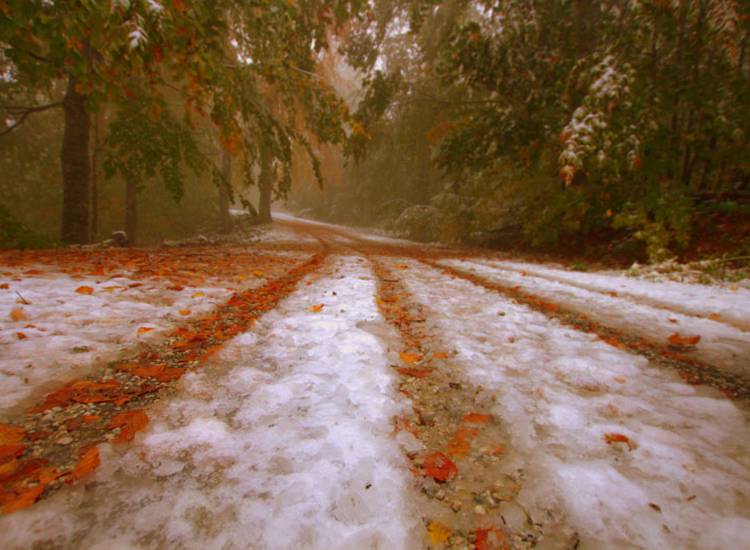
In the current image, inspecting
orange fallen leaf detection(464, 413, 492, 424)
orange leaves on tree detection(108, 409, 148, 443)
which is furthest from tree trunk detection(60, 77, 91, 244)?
orange fallen leaf detection(464, 413, 492, 424)

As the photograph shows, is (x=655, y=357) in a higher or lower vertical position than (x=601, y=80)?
lower

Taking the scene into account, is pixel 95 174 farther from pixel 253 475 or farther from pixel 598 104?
pixel 598 104

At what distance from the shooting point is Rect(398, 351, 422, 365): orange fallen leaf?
5.28ft

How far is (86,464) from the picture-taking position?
857mm

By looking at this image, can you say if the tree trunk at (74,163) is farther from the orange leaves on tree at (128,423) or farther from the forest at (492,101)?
the orange leaves on tree at (128,423)

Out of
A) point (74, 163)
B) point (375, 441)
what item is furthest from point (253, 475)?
point (74, 163)

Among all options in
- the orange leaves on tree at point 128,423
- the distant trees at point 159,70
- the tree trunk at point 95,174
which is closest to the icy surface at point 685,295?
the orange leaves on tree at point 128,423

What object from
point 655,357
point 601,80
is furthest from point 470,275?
point 601,80

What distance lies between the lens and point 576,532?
2.50 ft

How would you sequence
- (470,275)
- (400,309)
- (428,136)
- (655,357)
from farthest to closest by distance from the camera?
(428,136) → (470,275) → (400,309) → (655,357)

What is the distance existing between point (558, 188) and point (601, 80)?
2.36 meters

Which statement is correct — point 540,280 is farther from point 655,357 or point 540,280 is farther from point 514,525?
point 514,525

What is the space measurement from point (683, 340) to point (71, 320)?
341cm

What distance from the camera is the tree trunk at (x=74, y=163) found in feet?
17.8
